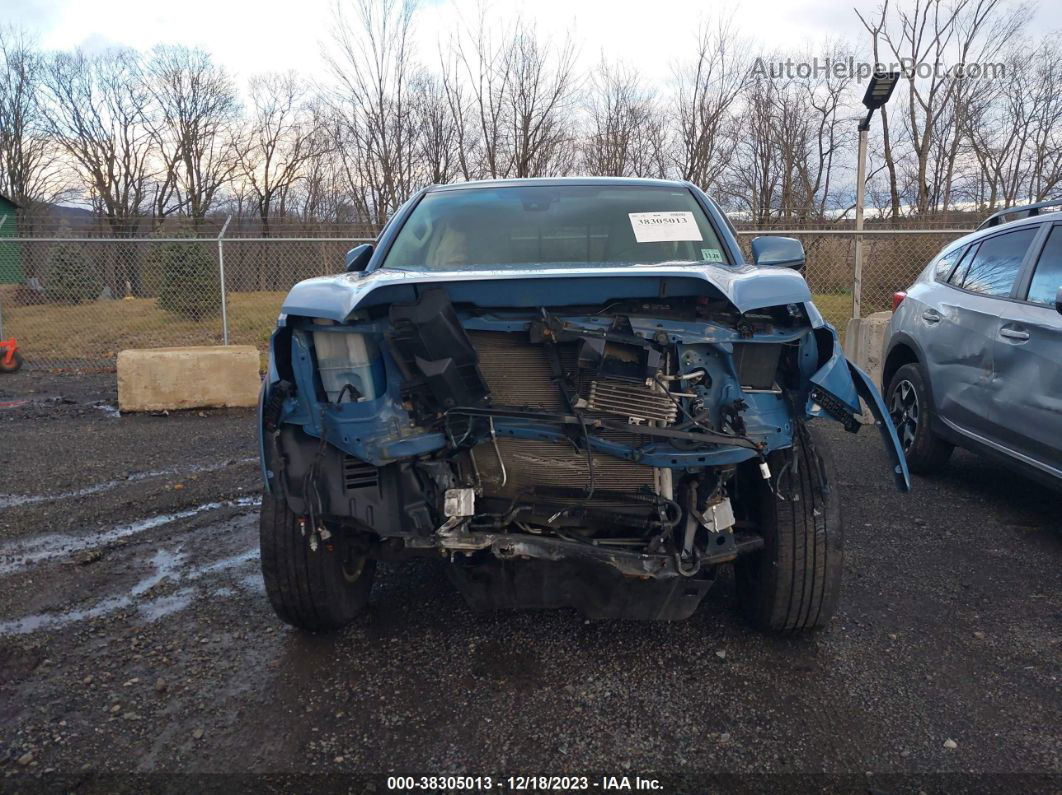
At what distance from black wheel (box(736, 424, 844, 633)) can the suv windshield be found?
3.47 ft

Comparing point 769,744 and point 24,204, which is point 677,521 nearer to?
point 769,744

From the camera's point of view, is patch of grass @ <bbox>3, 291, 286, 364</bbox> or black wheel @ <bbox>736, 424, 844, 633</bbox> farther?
patch of grass @ <bbox>3, 291, 286, 364</bbox>

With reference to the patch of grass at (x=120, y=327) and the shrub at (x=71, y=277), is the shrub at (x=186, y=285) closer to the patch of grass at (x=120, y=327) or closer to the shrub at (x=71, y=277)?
the patch of grass at (x=120, y=327)

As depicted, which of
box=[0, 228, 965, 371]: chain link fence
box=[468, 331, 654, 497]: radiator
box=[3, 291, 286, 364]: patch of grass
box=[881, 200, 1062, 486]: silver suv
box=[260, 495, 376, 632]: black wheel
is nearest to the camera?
box=[468, 331, 654, 497]: radiator

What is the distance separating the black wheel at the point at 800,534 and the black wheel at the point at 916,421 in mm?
2488

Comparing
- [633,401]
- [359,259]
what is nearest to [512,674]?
[633,401]

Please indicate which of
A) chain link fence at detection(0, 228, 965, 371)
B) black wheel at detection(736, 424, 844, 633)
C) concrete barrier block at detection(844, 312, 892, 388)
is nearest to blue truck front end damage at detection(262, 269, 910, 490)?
black wheel at detection(736, 424, 844, 633)

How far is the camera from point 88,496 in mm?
4961

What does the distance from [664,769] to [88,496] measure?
14.0 feet

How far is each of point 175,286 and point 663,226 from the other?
1139 centimetres

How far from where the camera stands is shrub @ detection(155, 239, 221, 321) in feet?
41.8

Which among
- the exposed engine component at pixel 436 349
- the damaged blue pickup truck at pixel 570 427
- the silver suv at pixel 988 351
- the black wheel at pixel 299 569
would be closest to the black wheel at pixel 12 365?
the black wheel at pixel 299 569

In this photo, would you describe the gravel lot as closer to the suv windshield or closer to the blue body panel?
the blue body panel

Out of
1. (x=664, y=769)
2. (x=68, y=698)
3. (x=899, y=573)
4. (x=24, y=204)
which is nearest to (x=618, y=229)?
(x=899, y=573)
